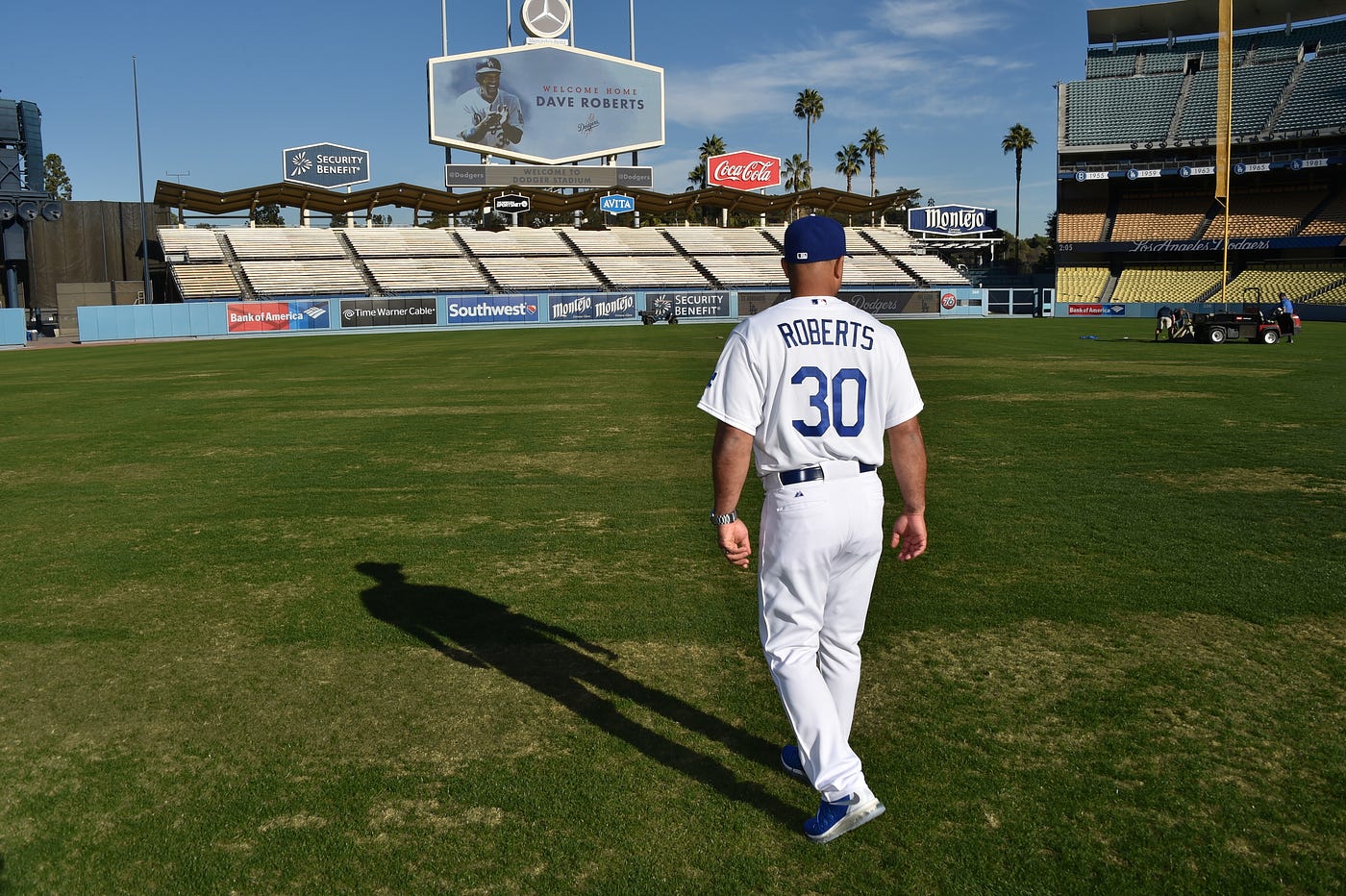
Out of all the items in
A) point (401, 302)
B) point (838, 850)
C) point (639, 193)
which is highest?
point (639, 193)

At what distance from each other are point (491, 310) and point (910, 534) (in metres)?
56.1

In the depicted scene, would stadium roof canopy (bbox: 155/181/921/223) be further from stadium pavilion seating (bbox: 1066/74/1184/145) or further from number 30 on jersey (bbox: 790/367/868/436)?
number 30 on jersey (bbox: 790/367/868/436)

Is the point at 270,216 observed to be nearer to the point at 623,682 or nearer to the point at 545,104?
the point at 545,104

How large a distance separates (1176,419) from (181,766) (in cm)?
1435

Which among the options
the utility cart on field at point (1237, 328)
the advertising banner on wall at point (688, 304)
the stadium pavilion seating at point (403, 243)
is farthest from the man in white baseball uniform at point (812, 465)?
the stadium pavilion seating at point (403, 243)

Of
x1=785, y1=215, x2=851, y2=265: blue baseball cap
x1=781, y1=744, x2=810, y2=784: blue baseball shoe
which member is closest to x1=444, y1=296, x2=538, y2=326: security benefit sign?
x1=781, y1=744, x2=810, y2=784: blue baseball shoe

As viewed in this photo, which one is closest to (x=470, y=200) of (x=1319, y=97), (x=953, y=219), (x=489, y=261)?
(x=489, y=261)

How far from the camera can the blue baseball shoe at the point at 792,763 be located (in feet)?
14.0

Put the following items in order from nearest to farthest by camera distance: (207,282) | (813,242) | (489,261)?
(813,242)
(207,282)
(489,261)

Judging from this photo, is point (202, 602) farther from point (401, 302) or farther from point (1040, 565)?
point (401, 302)

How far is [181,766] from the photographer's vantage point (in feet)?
14.5

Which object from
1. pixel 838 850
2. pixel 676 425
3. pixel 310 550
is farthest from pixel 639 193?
pixel 838 850

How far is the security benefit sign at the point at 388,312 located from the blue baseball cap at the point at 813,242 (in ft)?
177

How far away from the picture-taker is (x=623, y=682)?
211 inches
